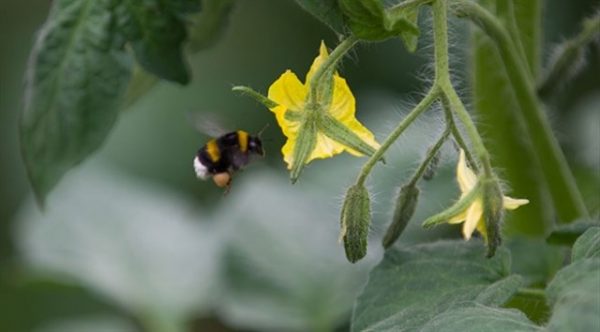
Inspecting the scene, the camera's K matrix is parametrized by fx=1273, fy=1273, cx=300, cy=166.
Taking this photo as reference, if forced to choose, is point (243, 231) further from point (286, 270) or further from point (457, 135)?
point (457, 135)

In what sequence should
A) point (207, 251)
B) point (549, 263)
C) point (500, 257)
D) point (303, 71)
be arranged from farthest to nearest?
point (303, 71) → point (207, 251) → point (549, 263) → point (500, 257)

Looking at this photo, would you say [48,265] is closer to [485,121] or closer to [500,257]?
[485,121]

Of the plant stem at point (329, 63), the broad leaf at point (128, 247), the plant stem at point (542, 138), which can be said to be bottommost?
the broad leaf at point (128, 247)

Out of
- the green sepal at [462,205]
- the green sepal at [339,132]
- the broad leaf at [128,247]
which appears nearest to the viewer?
the green sepal at [462,205]

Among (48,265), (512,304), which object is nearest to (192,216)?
(48,265)

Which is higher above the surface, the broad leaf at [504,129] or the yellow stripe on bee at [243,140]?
the broad leaf at [504,129]

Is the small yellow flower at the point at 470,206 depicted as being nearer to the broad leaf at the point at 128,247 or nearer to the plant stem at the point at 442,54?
the plant stem at the point at 442,54

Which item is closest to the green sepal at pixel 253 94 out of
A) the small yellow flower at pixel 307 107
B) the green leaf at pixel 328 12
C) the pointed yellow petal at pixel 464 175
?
the small yellow flower at pixel 307 107

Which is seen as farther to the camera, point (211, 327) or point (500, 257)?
point (211, 327)
